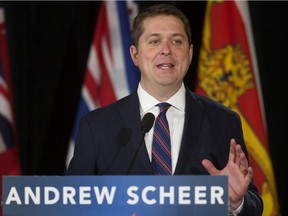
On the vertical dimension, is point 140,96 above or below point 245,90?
below

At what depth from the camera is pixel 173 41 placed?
200 cm

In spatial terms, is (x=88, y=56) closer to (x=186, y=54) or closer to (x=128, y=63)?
(x=128, y=63)

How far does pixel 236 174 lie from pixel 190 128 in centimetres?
28

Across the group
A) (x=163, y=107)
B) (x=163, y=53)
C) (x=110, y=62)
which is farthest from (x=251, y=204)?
(x=110, y=62)

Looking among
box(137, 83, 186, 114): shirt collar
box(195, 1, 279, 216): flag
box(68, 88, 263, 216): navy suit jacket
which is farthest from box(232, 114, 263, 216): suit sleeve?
box(195, 1, 279, 216): flag

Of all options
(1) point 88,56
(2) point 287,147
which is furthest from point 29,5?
(2) point 287,147

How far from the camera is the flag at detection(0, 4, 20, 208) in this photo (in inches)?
138

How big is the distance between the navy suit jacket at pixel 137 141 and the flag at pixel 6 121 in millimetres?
1586

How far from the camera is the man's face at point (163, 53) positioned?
1.96 meters

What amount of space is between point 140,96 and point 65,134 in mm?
1768

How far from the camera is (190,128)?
1943 millimetres

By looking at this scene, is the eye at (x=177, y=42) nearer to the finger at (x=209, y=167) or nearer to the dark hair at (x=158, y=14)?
the dark hair at (x=158, y=14)

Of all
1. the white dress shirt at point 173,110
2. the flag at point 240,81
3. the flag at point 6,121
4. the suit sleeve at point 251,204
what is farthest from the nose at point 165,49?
the flag at point 6,121

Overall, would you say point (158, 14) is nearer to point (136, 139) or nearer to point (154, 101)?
point (154, 101)
